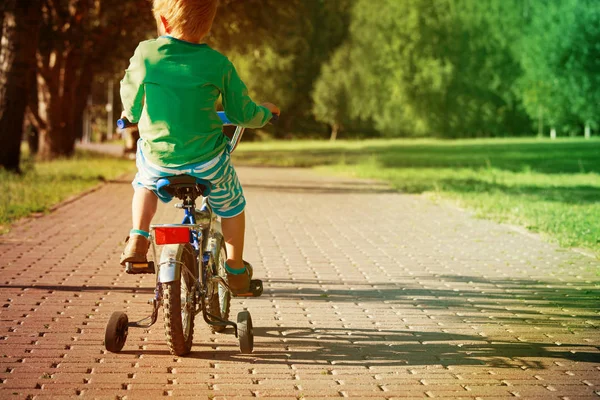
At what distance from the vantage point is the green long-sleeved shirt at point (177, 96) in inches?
206

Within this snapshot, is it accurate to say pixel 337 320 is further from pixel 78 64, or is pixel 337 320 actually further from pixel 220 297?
pixel 78 64

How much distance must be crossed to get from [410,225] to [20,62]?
32.9 feet

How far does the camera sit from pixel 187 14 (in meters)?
5.30

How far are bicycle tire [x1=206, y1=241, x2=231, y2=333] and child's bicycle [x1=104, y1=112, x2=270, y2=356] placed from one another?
14 mm

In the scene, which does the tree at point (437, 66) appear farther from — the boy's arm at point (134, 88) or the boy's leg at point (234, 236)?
the boy's arm at point (134, 88)

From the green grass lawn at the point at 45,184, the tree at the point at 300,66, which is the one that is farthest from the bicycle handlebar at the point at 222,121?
the tree at the point at 300,66

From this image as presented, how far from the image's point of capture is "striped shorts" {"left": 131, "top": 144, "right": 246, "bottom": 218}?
5.29m

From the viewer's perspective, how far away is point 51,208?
562 inches

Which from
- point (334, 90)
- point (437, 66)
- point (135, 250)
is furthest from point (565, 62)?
point (135, 250)

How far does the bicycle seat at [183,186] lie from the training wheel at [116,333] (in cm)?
79

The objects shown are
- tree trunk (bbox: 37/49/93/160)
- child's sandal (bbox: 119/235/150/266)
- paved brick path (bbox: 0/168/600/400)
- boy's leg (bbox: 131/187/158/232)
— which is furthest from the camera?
tree trunk (bbox: 37/49/93/160)

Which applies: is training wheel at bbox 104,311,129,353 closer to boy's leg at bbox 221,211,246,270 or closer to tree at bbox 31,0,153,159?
boy's leg at bbox 221,211,246,270

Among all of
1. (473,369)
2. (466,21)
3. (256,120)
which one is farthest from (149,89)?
(466,21)

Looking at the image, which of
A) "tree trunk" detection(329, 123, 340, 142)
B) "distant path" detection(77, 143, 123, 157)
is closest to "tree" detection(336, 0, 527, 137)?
"tree trunk" detection(329, 123, 340, 142)
